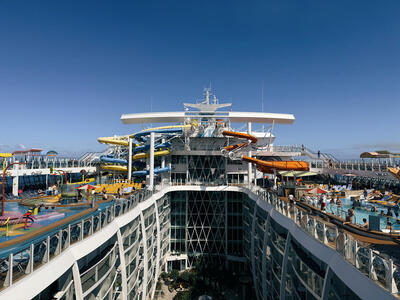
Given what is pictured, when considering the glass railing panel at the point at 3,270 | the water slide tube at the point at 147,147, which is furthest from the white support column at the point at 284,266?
the water slide tube at the point at 147,147

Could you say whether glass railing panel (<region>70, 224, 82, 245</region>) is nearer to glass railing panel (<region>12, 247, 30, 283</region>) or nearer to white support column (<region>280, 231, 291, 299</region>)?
glass railing panel (<region>12, 247, 30, 283</region>)

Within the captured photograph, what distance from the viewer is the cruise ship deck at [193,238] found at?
686 cm

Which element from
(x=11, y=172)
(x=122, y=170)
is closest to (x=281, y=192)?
(x=122, y=170)

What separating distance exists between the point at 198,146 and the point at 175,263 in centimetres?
1356

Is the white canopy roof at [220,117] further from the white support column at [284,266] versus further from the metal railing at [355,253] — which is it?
the metal railing at [355,253]

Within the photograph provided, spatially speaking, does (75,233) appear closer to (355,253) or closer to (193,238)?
(355,253)

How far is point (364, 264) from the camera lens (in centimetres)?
648

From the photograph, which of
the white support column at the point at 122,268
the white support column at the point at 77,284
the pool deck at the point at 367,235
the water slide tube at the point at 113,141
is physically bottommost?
the white support column at the point at 122,268

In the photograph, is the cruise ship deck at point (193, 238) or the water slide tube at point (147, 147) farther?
the water slide tube at point (147, 147)

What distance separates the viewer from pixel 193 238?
28031 millimetres

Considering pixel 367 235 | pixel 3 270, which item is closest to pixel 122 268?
pixel 3 270

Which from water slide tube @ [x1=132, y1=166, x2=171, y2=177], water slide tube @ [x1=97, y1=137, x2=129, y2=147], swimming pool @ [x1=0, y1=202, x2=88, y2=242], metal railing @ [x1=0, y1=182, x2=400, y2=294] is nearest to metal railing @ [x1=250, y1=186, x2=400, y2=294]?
metal railing @ [x1=0, y1=182, x2=400, y2=294]

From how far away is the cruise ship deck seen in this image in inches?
270

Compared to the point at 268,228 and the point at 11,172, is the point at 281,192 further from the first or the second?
the point at 11,172
